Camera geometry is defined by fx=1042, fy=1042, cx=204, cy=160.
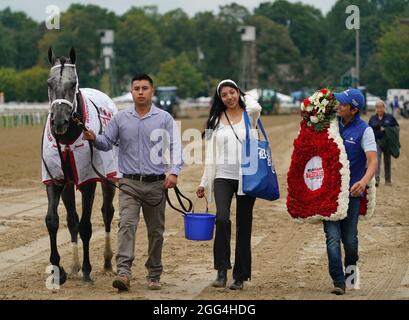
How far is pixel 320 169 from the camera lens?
934 cm

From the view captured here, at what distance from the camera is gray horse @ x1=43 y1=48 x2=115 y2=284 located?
30.8 ft

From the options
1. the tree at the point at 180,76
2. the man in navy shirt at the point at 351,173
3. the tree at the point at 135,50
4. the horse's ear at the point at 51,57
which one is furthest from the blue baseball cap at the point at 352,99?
the tree at the point at 135,50

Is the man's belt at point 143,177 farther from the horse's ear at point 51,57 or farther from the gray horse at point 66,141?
the horse's ear at point 51,57

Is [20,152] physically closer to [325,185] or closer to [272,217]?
[272,217]

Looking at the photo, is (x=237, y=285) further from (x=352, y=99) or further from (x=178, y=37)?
(x=178, y=37)

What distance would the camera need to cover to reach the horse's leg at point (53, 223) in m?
9.87

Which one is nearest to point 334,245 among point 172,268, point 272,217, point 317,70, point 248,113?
point 248,113

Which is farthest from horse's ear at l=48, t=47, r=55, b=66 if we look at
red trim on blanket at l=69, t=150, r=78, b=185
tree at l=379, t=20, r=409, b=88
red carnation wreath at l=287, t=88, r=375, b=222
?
tree at l=379, t=20, r=409, b=88

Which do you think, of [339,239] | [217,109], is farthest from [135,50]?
[339,239]

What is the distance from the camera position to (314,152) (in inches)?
368

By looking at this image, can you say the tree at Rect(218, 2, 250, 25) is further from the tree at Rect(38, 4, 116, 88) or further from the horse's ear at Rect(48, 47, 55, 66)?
the horse's ear at Rect(48, 47, 55, 66)

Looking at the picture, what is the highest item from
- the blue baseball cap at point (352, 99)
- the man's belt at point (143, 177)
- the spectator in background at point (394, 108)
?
the blue baseball cap at point (352, 99)

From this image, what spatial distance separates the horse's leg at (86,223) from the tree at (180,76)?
99669 millimetres

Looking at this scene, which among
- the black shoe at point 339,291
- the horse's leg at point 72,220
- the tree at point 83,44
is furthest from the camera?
the tree at point 83,44
